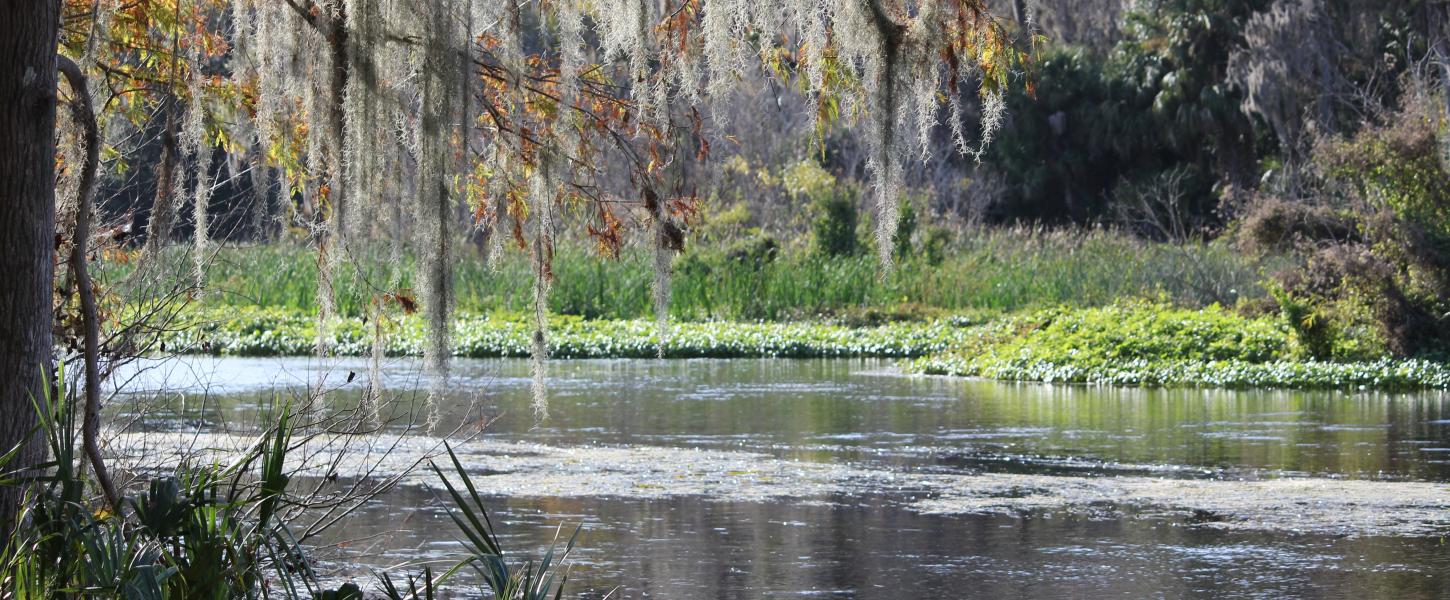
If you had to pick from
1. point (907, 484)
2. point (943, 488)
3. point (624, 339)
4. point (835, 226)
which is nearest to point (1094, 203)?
point (835, 226)

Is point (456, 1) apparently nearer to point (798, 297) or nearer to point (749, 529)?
point (749, 529)

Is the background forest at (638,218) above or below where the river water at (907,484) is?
above

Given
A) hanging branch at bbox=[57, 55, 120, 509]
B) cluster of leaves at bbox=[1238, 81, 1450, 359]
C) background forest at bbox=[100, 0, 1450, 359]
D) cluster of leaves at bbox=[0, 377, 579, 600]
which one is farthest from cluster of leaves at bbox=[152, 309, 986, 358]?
cluster of leaves at bbox=[0, 377, 579, 600]

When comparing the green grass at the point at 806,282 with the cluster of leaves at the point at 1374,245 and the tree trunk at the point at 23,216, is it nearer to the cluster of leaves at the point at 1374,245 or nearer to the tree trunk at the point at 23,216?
the cluster of leaves at the point at 1374,245

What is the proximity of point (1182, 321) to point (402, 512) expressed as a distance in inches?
516

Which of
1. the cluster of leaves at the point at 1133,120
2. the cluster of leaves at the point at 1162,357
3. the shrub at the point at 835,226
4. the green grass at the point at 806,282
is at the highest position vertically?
the cluster of leaves at the point at 1133,120

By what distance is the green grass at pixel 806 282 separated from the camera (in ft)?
89.5

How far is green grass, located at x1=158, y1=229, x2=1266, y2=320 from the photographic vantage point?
27.3 meters

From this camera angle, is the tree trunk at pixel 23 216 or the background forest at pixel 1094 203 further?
the background forest at pixel 1094 203

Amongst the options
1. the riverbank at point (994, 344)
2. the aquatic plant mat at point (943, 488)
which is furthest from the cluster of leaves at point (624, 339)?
the aquatic plant mat at point (943, 488)

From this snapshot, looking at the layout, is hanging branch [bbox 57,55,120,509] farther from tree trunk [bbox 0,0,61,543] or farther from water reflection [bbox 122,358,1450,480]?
water reflection [bbox 122,358,1450,480]

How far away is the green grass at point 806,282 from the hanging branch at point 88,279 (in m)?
21.0

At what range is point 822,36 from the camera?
781cm

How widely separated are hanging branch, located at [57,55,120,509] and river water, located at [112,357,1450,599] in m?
0.76
